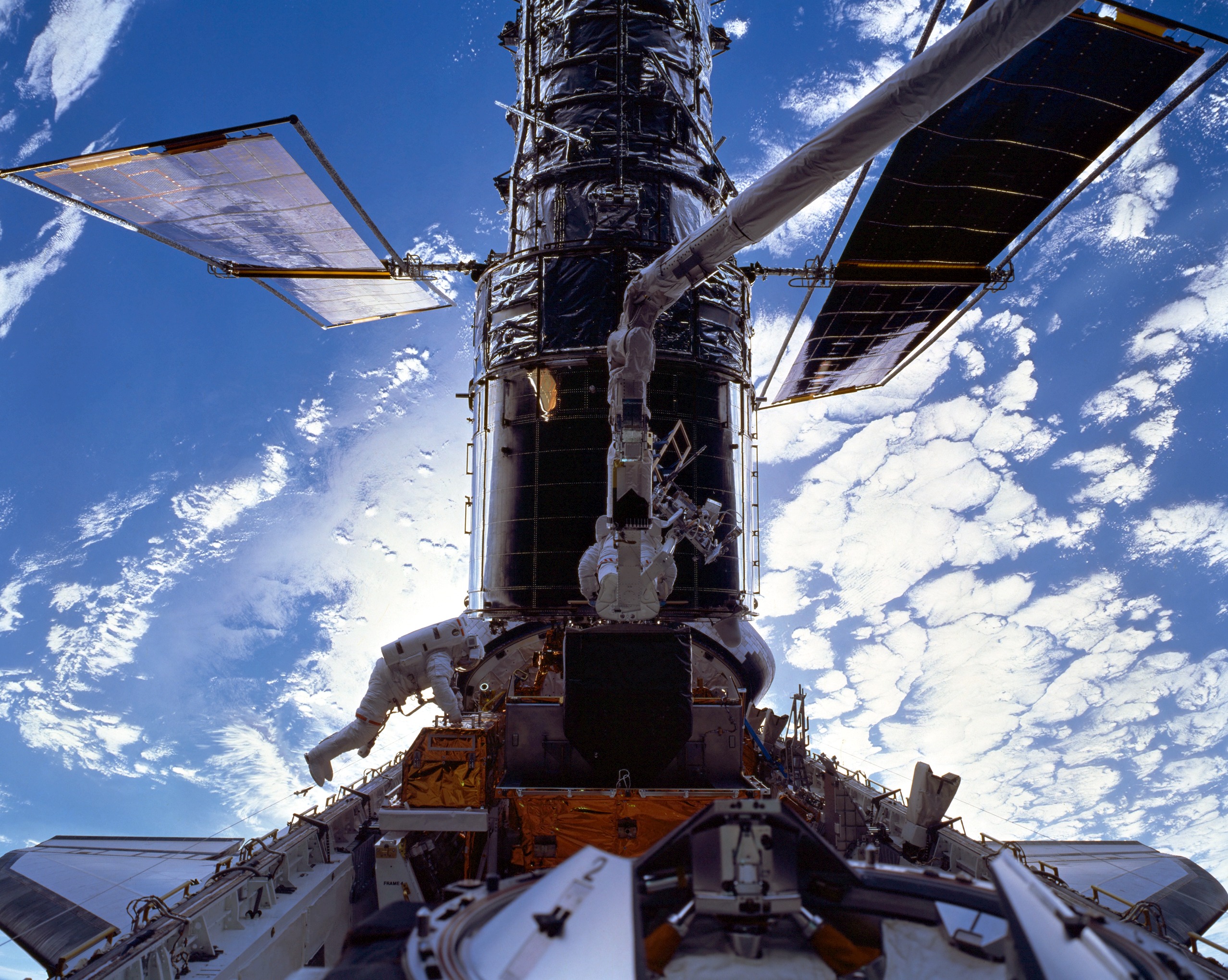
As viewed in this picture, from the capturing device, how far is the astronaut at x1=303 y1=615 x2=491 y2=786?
8906mm

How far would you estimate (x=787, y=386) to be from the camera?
59.5 ft

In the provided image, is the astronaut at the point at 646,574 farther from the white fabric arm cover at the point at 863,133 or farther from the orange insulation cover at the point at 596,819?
the white fabric arm cover at the point at 863,133

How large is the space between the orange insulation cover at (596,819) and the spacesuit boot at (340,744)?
3376mm

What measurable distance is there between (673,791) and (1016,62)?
990 centimetres

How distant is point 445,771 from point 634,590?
Result: 2.72 metres

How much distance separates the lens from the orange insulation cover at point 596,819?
21.7 feet

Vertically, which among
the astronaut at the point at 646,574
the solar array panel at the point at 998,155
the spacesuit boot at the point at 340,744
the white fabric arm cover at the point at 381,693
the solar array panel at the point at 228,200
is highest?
A: the solar array panel at the point at 998,155

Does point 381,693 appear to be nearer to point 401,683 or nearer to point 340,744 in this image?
point 401,683

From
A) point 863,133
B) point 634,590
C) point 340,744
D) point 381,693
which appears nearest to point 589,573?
point 634,590

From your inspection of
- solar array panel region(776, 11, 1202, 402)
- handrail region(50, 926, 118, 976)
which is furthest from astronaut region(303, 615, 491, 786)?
solar array panel region(776, 11, 1202, 402)

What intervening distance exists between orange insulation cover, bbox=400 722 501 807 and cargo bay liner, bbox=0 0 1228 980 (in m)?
0.03

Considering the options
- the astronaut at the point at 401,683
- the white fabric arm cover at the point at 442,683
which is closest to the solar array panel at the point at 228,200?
the astronaut at the point at 401,683

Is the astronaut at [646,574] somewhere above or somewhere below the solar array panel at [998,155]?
below

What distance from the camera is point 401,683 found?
9055 millimetres
